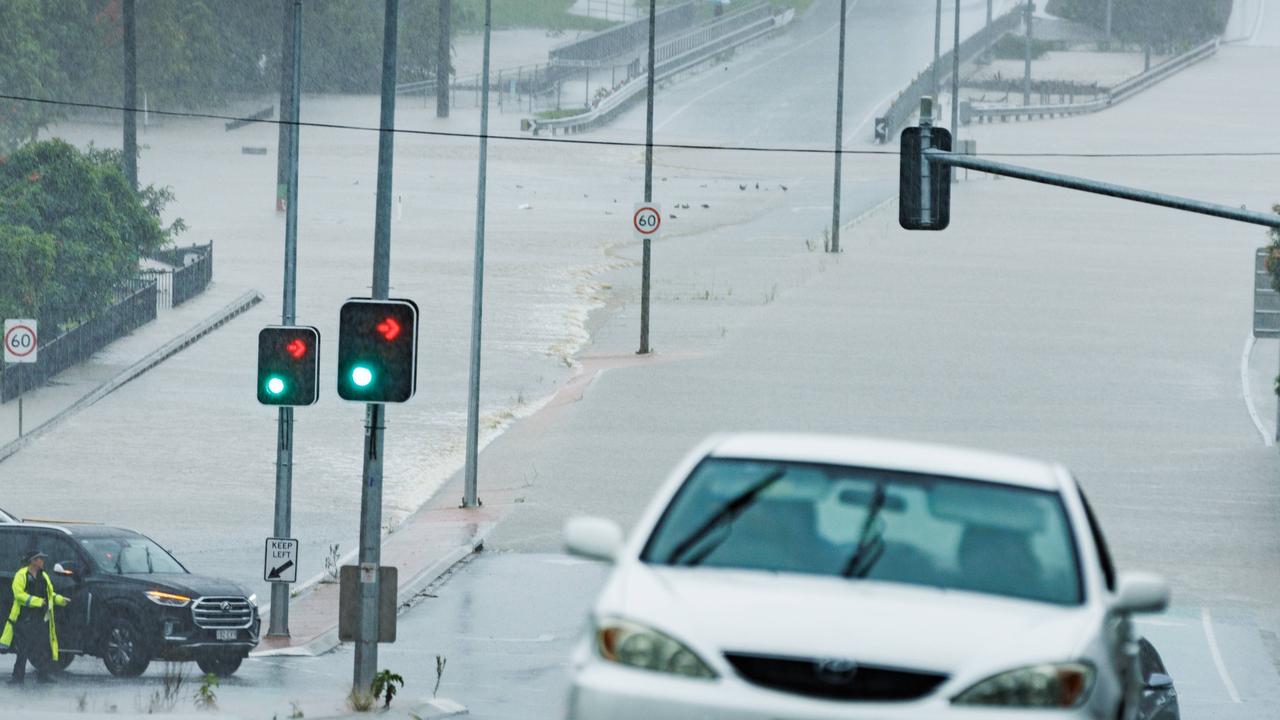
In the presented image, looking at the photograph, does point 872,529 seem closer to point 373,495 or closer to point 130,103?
point 373,495

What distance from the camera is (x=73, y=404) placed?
143ft

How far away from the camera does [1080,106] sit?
340 feet

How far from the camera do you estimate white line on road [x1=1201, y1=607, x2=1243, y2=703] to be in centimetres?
2370

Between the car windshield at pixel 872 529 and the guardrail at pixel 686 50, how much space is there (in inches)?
3559

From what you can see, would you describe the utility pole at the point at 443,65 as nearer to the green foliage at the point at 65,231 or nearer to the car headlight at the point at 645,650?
the green foliage at the point at 65,231

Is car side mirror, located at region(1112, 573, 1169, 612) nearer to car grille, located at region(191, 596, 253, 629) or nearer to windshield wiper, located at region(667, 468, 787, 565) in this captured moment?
windshield wiper, located at region(667, 468, 787, 565)

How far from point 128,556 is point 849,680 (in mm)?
18359

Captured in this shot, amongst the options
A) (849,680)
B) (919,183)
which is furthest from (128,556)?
(849,680)

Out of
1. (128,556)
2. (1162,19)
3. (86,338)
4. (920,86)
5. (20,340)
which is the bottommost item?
(128,556)

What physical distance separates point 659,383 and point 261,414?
8.23 m

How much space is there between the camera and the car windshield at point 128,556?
77.7 feet

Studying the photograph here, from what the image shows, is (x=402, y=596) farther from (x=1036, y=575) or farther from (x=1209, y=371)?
(x=1209, y=371)

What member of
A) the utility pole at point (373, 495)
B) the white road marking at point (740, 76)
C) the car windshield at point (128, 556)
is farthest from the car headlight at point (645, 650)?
the white road marking at point (740, 76)

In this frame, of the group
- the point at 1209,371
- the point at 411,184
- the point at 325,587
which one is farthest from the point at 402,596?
the point at 411,184
